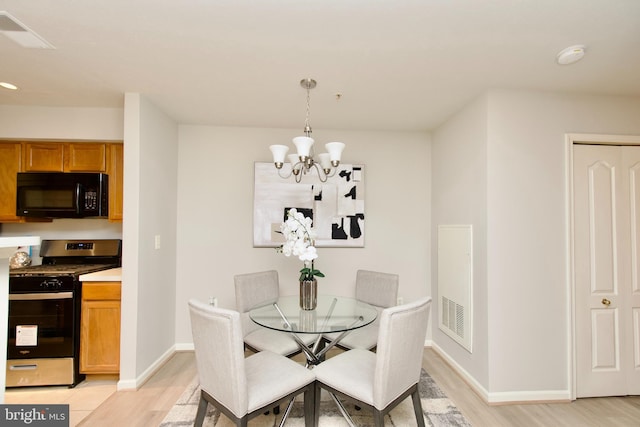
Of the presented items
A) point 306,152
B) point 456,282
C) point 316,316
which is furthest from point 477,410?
point 306,152

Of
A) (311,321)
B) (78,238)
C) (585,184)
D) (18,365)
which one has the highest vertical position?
(585,184)

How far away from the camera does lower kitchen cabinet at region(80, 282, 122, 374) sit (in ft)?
8.71

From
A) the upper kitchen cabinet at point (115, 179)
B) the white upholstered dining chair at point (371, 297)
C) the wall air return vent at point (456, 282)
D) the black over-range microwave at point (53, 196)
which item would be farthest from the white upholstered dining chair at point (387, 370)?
the black over-range microwave at point (53, 196)

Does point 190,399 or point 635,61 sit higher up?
point 635,61

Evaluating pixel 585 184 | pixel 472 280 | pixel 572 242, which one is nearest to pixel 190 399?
pixel 472 280

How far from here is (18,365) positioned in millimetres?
2600

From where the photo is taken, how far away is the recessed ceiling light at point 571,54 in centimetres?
191

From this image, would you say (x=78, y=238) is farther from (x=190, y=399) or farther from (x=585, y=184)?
(x=585, y=184)

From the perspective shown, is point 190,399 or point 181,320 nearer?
point 190,399

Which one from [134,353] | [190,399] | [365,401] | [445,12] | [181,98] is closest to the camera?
[445,12]

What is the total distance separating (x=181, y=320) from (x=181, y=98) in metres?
2.27

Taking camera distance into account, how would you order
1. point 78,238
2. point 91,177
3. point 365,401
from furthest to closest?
point 78,238 → point 91,177 → point 365,401

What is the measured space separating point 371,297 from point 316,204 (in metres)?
1.15

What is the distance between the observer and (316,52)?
1.99 meters
